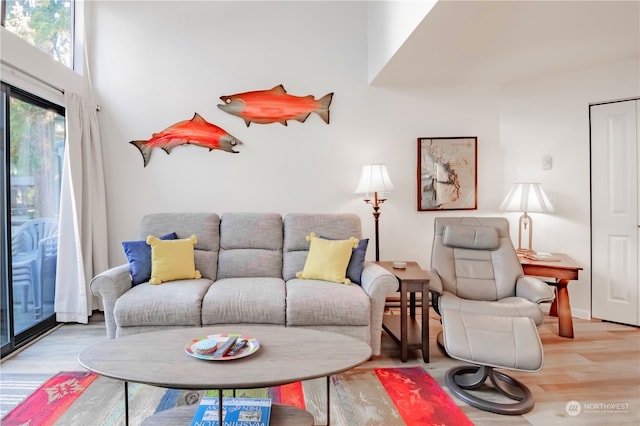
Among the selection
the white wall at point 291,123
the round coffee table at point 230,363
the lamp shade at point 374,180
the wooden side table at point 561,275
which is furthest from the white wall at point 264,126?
the round coffee table at point 230,363

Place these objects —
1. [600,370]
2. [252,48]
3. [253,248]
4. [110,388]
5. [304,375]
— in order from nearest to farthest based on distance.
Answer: [304,375]
[110,388]
[600,370]
[253,248]
[252,48]

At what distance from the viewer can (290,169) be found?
3.64 m

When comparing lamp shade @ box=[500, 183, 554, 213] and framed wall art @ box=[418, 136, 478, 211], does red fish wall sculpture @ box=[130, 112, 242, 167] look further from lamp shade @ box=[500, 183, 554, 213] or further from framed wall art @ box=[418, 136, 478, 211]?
lamp shade @ box=[500, 183, 554, 213]

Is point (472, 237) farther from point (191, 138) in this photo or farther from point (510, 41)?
point (191, 138)

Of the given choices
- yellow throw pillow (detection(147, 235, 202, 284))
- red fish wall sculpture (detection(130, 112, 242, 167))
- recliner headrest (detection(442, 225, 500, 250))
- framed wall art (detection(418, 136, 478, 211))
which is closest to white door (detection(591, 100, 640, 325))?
framed wall art (detection(418, 136, 478, 211))

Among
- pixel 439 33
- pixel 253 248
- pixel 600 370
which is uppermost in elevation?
pixel 439 33

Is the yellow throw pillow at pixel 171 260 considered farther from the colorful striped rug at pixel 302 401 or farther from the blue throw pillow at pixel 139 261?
the colorful striped rug at pixel 302 401

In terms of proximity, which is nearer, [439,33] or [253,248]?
[439,33]

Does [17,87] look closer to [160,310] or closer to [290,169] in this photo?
[160,310]

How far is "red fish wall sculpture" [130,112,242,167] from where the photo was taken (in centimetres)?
356

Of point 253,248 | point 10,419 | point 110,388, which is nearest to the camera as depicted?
point 10,419

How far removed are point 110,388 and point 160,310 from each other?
0.50m

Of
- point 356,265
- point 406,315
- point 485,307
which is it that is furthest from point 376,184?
point 485,307

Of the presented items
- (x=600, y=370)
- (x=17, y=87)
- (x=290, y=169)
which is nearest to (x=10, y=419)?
(x=17, y=87)
